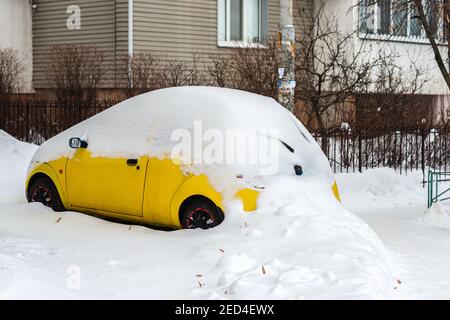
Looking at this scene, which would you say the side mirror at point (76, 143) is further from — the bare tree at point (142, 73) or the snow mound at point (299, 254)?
the bare tree at point (142, 73)

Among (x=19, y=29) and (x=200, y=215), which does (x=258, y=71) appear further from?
(x=19, y=29)

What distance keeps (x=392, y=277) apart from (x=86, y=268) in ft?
9.57

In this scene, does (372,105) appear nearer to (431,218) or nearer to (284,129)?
(431,218)

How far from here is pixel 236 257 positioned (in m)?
7.72

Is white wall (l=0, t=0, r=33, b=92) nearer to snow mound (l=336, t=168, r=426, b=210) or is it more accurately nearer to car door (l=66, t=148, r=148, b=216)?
snow mound (l=336, t=168, r=426, b=210)

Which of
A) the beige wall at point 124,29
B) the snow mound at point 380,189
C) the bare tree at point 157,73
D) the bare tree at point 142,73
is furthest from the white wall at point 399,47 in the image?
the snow mound at point 380,189

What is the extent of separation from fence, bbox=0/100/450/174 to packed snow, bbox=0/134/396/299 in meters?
6.46

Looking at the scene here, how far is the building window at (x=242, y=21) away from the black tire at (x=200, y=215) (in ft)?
42.9

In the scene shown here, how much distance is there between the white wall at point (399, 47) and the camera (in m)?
23.8

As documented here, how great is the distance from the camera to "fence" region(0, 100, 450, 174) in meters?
16.0

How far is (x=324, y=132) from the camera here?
613 inches

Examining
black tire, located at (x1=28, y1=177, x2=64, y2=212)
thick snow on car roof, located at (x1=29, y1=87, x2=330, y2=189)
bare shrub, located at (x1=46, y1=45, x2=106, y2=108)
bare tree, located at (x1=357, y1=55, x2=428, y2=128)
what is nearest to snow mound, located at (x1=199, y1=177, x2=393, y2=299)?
thick snow on car roof, located at (x1=29, y1=87, x2=330, y2=189)

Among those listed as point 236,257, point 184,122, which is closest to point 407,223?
point 184,122
